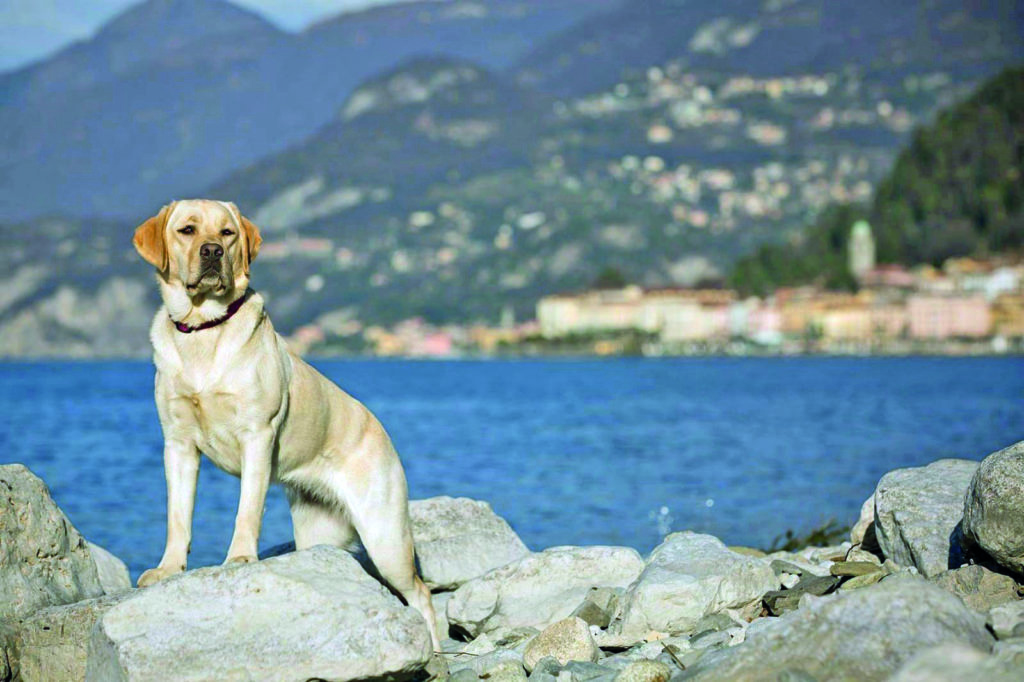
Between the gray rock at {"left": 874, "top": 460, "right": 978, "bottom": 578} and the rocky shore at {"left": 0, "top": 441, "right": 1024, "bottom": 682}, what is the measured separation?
0.01 metres

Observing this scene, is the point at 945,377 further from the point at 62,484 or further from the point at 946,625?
the point at 946,625

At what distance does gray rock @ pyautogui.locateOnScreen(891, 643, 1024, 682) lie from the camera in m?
4.78

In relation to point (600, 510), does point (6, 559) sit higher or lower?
higher

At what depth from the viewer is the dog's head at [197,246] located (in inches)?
276

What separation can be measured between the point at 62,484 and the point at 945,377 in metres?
82.7

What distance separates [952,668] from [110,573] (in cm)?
634

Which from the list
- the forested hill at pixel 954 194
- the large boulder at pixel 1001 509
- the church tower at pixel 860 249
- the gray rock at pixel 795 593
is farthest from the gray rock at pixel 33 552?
the church tower at pixel 860 249

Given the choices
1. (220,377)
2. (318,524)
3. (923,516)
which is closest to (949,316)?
(923,516)

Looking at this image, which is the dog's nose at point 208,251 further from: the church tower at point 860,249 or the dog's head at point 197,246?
the church tower at point 860,249

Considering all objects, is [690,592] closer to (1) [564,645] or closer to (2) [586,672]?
(1) [564,645]

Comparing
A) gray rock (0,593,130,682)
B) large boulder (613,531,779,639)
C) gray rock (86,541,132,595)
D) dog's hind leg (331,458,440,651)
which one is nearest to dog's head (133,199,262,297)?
dog's hind leg (331,458,440,651)

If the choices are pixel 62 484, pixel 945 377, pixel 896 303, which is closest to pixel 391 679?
pixel 62 484

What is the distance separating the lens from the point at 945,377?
103 m

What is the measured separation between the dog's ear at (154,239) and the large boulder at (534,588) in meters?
3.54
